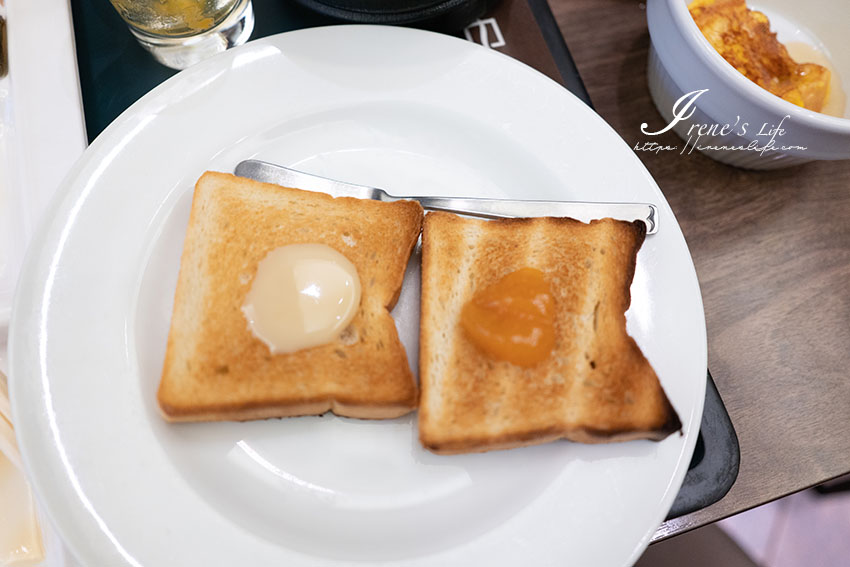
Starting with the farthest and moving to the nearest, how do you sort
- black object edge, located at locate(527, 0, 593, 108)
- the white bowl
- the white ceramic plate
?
1. black object edge, located at locate(527, 0, 593, 108)
2. the white bowl
3. the white ceramic plate

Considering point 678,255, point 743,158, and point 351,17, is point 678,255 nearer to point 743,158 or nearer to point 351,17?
point 743,158

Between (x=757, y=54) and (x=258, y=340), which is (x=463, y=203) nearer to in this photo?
(x=258, y=340)

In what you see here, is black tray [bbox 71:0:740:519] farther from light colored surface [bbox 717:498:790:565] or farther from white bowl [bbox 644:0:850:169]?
light colored surface [bbox 717:498:790:565]

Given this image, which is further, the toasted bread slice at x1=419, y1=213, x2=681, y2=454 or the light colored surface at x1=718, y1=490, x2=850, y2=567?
the light colored surface at x1=718, y1=490, x2=850, y2=567

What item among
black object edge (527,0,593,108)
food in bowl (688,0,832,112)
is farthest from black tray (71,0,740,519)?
food in bowl (688,0,832,112)

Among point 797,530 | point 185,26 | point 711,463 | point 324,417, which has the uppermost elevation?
point 185,26

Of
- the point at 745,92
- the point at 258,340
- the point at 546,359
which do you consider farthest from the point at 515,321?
the point at 745,92
